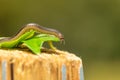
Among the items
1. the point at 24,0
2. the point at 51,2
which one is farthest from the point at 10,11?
the point at 51,2

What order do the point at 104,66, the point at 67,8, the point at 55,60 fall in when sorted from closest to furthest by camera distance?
the point at 55,60
the point at 104,66
the point at 67,8

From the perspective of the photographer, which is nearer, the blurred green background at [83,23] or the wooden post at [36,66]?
the wooden post at [36,66]

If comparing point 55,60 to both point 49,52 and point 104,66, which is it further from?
point 104,66

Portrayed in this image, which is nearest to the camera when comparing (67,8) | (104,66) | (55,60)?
(55,60)

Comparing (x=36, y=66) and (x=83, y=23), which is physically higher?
(x=36, y=66)

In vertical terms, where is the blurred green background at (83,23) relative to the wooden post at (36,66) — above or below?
below
